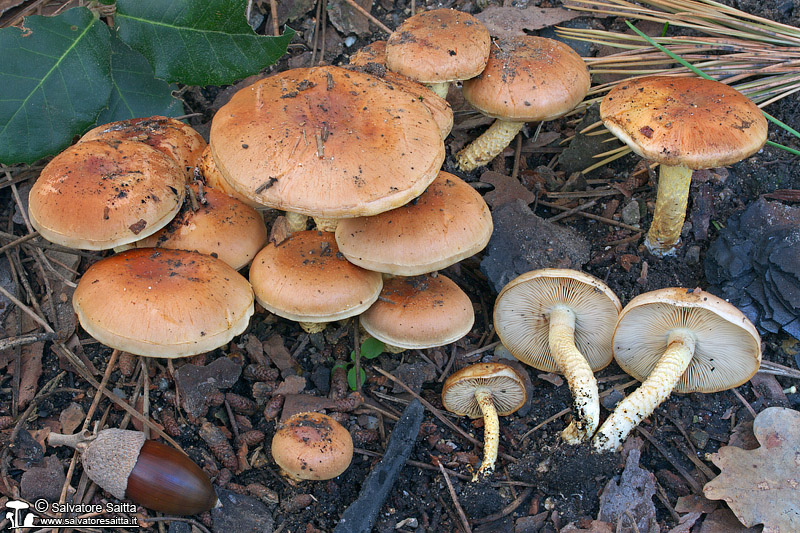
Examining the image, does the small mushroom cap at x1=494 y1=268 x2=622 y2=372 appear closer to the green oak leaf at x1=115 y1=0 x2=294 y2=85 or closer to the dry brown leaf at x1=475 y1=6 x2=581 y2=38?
the green oak leaf at x1=115 y1=0 x2=294 y2=85

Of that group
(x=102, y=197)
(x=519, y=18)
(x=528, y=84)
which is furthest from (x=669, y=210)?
(x=102, y=197)

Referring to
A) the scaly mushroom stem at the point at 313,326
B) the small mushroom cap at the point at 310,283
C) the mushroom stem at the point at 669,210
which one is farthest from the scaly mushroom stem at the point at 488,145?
the scaly mushroom stem at the point at 313,326

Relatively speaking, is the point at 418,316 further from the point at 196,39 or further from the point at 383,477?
the point at 196,39

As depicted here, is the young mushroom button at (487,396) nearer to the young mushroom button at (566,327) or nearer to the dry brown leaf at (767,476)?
the young mushroom button at (566,327)

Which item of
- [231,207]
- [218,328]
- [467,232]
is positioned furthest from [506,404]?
[231,207]

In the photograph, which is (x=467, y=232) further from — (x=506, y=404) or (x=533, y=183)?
(x=533, y=183)

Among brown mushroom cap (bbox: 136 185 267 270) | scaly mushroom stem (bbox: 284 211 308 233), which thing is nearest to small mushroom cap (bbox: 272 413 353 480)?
brown mushroom cap (bbox: 136 185 267 270)
